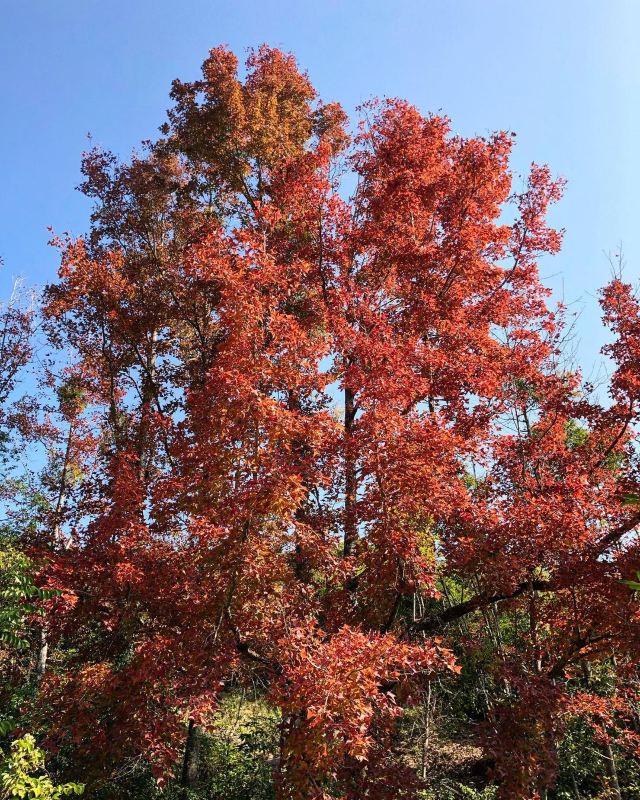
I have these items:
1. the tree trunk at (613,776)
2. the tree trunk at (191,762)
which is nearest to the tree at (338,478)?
the tree trunk at (191,762)

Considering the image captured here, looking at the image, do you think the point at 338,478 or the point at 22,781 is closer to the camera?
the point at 22,781

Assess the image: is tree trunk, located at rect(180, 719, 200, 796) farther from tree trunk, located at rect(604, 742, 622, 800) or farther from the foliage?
tree trunk, located at rect(604, 742, 622, 800)

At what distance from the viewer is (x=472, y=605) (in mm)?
7121

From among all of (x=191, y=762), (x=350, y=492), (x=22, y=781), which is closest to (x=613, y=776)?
(x=350, y=492)

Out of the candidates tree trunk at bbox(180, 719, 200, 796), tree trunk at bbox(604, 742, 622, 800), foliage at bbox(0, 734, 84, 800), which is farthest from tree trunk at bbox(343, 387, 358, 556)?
tree trunk at bbox(604, 742, 622, 800)

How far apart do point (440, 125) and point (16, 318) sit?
12.4m

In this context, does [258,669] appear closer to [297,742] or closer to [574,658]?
[297,742]

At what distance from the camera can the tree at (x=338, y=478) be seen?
5.54 m

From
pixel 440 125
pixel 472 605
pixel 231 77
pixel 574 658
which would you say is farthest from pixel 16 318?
pixel 574 658

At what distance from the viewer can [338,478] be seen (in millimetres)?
7043

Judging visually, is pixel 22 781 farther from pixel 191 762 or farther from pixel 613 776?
pixel 613 776

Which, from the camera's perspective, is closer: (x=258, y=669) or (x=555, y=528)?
(x=555, y=528)

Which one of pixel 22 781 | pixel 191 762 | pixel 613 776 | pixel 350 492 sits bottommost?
pixel 191 762

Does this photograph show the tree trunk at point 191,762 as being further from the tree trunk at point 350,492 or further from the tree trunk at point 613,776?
the tree trunk at point 613,776
